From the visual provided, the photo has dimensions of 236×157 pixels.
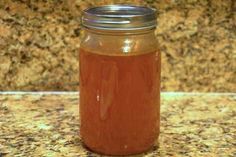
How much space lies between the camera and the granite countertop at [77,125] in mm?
709

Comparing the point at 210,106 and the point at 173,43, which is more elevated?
the point at 173,43

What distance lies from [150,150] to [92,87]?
134 mm

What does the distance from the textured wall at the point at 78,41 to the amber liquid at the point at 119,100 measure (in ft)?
0.70

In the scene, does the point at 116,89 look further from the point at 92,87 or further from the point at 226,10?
the point at 226,10

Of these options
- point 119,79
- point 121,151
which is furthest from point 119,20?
point 121,151

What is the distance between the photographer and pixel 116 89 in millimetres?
654

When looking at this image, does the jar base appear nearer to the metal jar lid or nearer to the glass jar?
the glass jar

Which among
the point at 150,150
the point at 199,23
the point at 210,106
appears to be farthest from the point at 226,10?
the point at 150,150

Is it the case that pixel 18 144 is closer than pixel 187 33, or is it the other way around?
pixel 18 144

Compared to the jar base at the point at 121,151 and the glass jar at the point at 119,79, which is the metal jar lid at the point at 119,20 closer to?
the glass jar at the point at 119,79

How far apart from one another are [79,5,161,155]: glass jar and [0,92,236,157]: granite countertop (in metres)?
0.04

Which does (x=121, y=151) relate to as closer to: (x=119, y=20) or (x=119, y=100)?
(x=119, y=100)

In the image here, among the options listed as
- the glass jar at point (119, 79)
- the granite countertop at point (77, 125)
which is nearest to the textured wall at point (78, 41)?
the granite countertop at point (77, 125)

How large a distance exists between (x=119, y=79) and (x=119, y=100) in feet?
0.10
